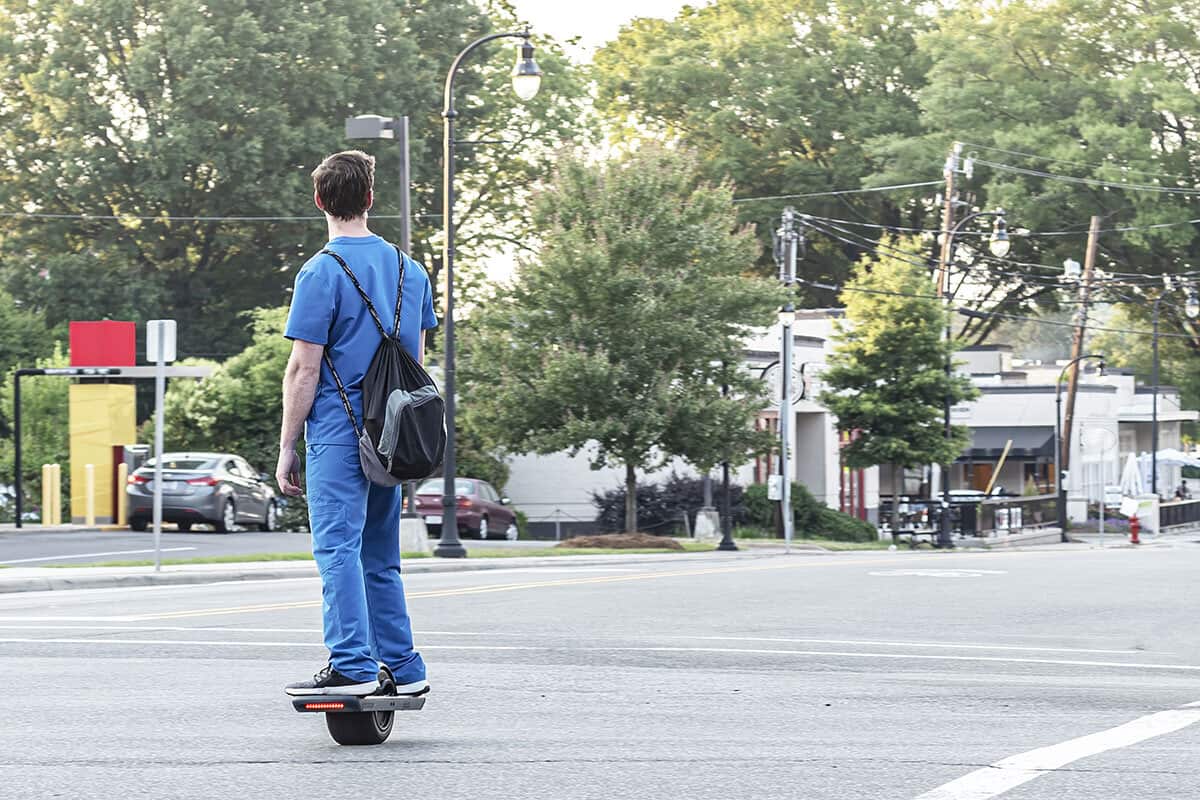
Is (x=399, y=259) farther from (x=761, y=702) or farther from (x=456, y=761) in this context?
(x=761, y=702)

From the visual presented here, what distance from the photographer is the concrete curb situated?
18750 mm

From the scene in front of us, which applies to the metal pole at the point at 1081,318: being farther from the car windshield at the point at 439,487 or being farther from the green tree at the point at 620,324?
the car windshield at the point at 439,487

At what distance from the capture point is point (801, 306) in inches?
2886

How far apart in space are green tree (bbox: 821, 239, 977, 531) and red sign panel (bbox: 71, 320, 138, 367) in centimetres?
2011

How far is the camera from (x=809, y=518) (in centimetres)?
4753

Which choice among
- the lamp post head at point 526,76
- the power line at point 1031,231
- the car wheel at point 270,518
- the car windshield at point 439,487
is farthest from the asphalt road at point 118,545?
the power line at point 1031,231

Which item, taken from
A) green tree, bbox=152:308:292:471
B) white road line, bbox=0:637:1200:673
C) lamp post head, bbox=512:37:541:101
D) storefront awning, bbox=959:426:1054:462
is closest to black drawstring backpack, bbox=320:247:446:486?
white road line, bbox=0:637:1200:673

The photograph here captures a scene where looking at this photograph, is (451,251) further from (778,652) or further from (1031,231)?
(1031,231)

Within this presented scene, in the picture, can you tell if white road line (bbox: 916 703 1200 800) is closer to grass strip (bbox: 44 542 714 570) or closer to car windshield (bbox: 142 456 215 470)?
grass strip (bbox: 44 542 714 570)

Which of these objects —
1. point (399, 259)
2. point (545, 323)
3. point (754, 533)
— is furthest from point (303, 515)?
point (399, 259)

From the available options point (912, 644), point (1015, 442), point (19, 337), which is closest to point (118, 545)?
point (912, 644)

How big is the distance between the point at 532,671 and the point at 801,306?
211 feet

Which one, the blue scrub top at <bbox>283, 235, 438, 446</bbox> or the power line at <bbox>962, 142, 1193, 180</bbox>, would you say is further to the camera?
the power line at <bbox>962, 142, 1193, 180</bbox>

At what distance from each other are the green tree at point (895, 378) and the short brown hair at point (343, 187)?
136 feet
